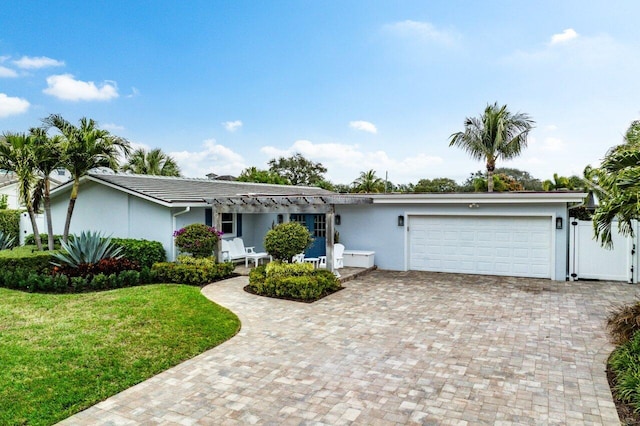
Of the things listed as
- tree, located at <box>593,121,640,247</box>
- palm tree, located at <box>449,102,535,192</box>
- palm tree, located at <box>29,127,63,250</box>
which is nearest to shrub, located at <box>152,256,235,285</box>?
palm tree, located at <box>29,127,63,250</box>

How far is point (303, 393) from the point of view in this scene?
15.9ft

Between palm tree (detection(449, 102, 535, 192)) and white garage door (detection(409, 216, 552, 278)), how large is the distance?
12.3m

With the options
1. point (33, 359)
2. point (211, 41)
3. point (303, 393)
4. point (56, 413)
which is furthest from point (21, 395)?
point (211, 41)

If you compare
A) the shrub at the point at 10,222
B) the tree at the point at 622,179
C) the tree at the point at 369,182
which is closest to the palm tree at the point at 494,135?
the tree at the point at 369,182

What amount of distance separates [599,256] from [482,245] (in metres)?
3.22

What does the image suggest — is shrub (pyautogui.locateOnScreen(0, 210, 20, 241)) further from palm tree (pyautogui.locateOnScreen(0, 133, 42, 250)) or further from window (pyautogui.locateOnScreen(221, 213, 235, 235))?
window (pyautogui.locateOnScreen(221, 213, 235, 235))

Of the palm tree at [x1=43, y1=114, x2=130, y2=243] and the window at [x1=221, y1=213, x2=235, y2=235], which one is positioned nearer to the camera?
the palm tree at [x1=43, y1=114, x2=130, y2=243]

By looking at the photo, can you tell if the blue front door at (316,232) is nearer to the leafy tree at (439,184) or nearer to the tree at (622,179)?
the tree at (622,179)

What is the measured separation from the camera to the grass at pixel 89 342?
4785 millimetres

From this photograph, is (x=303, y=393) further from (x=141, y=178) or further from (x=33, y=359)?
(x=141, y=178)

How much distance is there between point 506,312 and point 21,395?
8.42m

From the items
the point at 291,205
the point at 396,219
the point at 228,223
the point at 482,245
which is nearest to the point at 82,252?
the point at 228,223

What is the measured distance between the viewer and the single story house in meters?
12.2

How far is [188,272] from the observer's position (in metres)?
11.3
